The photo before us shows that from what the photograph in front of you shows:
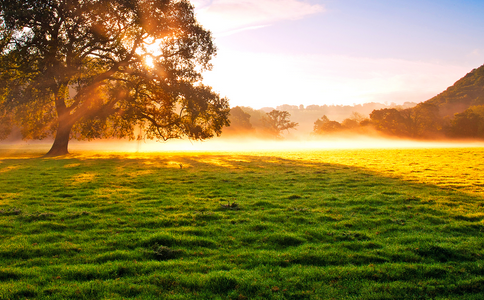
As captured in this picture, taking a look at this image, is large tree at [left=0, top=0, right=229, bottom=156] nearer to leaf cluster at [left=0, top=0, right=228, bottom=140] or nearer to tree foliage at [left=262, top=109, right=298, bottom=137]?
leaf cluster at [left=0, top=0, right=228, bottom=140]

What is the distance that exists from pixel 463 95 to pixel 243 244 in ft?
421

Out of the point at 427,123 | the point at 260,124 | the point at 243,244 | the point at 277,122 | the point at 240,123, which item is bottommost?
the point at 243,244

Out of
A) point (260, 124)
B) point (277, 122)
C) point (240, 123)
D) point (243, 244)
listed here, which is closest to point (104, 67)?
point (243, 244)

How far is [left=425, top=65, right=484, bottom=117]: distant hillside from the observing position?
3910 inches

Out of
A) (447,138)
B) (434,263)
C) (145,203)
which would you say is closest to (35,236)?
(145,203)

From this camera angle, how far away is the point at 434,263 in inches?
208

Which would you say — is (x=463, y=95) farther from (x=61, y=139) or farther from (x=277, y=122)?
(x=61, y=139)

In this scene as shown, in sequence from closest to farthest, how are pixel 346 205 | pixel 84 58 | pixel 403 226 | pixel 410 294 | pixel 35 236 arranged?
pixel 410 294 < pixel 35 236 < pixel 403 226 < pixel 346 205 < pixel 84 58

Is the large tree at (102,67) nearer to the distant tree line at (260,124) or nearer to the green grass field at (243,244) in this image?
the green grass field at (243,244)

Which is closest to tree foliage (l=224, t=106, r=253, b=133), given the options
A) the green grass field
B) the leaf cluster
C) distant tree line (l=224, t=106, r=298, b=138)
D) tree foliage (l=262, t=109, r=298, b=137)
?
distant tree line (l=224, t=106, r=298, b=138)

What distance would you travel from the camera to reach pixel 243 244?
6.28 m

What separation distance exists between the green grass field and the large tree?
21151 millimetres

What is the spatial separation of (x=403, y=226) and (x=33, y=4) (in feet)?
114

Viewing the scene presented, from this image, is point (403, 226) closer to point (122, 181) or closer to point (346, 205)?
point (346, 205)
